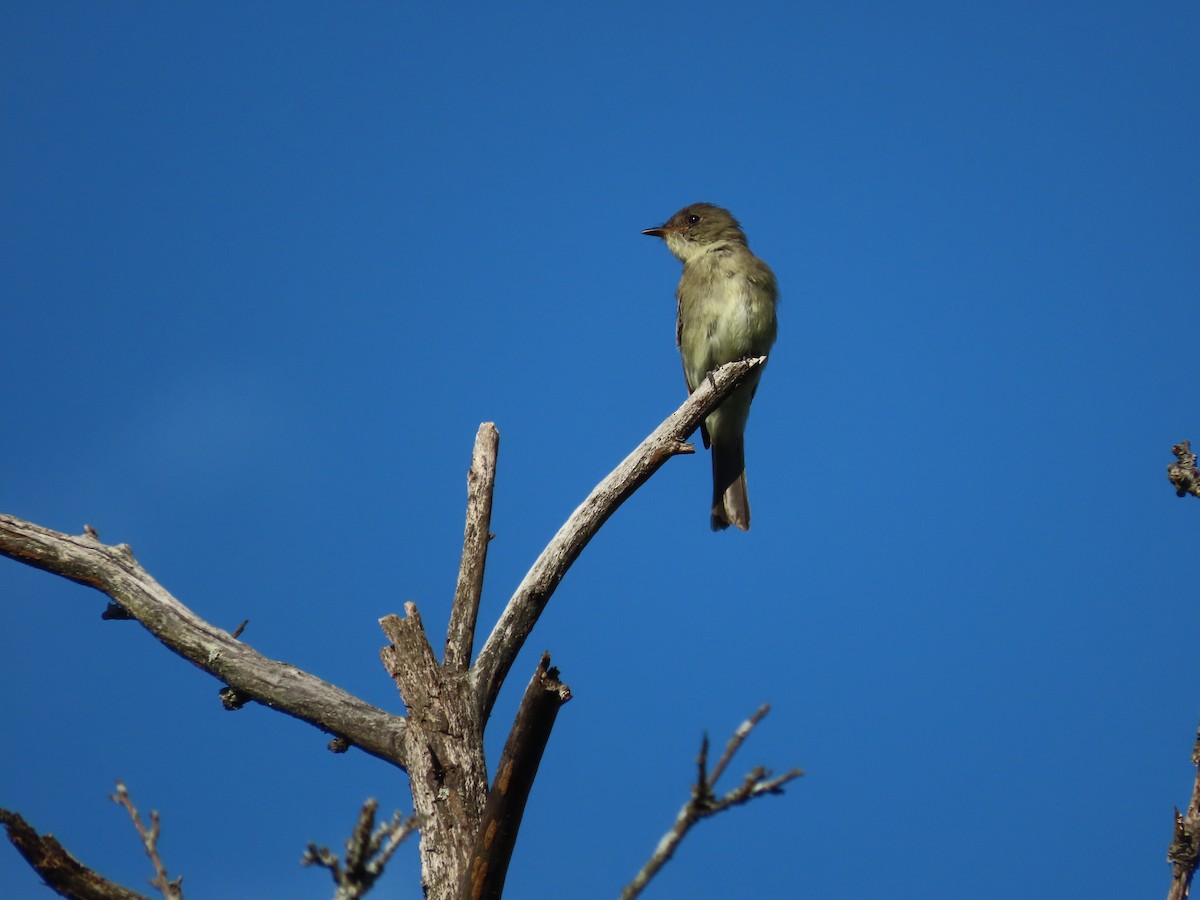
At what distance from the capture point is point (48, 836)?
13.3 feet

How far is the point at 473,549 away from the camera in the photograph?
5965mm

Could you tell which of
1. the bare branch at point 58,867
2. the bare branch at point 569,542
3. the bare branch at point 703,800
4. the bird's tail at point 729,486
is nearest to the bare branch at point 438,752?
the bare branch at point 569,542

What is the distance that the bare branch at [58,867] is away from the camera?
160 inches

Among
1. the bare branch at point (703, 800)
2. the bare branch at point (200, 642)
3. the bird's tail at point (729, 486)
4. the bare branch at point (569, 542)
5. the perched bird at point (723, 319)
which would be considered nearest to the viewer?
the bare branch at point (703, 800)

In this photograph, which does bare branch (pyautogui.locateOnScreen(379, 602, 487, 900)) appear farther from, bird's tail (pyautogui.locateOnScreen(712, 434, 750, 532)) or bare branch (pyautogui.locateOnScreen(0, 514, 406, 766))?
bird's tail (pyautogui.locateOnScreen(712, 434, 750, 532))

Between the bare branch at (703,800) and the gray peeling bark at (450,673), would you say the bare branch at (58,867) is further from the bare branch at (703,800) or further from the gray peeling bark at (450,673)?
the bare branch at (703,800)

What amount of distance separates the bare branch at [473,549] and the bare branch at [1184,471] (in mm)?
3327

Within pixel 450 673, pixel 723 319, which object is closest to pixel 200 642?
pixel 450 673

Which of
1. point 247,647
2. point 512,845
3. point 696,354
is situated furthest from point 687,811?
point 696,354

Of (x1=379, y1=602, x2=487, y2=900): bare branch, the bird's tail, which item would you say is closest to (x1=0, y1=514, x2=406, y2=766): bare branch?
(x1=379, y1=602, x2=487, y2=900): bare branch

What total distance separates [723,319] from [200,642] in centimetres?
491

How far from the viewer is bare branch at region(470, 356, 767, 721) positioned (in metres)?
5.47

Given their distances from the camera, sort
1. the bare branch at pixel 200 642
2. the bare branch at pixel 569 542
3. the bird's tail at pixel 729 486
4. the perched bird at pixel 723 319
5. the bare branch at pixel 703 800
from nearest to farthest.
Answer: the bare branch at pixel 703 800 < the bare branch at pixel 200 642 < the bare branch at pixel 569 542 < the bird's tail at pixel 729 486 < the perched bird at pixel 723 319

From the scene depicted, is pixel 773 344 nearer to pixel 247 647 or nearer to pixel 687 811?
pixel 247 647
